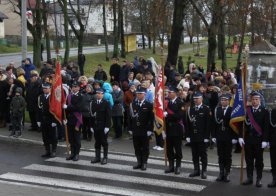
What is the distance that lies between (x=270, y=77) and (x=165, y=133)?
526cm

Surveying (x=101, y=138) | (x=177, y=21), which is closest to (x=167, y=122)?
(x=101, y=138)

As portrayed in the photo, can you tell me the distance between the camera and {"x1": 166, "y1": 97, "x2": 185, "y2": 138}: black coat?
12109 mm

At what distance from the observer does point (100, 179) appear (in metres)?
11.6

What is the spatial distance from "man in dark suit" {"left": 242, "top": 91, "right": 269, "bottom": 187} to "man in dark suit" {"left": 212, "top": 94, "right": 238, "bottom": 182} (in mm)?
315

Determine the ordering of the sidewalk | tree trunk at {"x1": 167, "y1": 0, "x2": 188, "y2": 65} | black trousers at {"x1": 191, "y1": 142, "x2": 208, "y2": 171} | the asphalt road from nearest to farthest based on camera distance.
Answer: the asphalt road < black trousers at {"x1": 191, "y1": 142, "x2": 208, "y2": 171} < the sidewalk < tree trunk at {"x1": 167, "y1": 0, "x2": 188, "y2": 65}

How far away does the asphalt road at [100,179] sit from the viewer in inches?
423

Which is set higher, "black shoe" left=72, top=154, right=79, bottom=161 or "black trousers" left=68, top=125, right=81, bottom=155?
"black trousers" left=68, top=125, right=81, bottom=155

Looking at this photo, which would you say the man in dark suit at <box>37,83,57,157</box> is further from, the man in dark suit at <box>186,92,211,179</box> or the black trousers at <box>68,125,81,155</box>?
the man in dark suit at <box>186,92,211,179</box>

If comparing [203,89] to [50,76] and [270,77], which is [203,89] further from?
[50,76]

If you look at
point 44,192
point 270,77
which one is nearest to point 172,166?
point 44,192

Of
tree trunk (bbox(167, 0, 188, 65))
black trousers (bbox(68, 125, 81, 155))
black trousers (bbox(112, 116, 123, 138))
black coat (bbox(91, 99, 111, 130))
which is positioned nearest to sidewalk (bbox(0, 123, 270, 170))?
black trousers (bbox(112, 116, 123, 138))

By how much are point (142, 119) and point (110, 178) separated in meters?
1.66

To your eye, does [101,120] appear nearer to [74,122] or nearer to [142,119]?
[74,122]

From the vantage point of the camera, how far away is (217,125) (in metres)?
11.7
